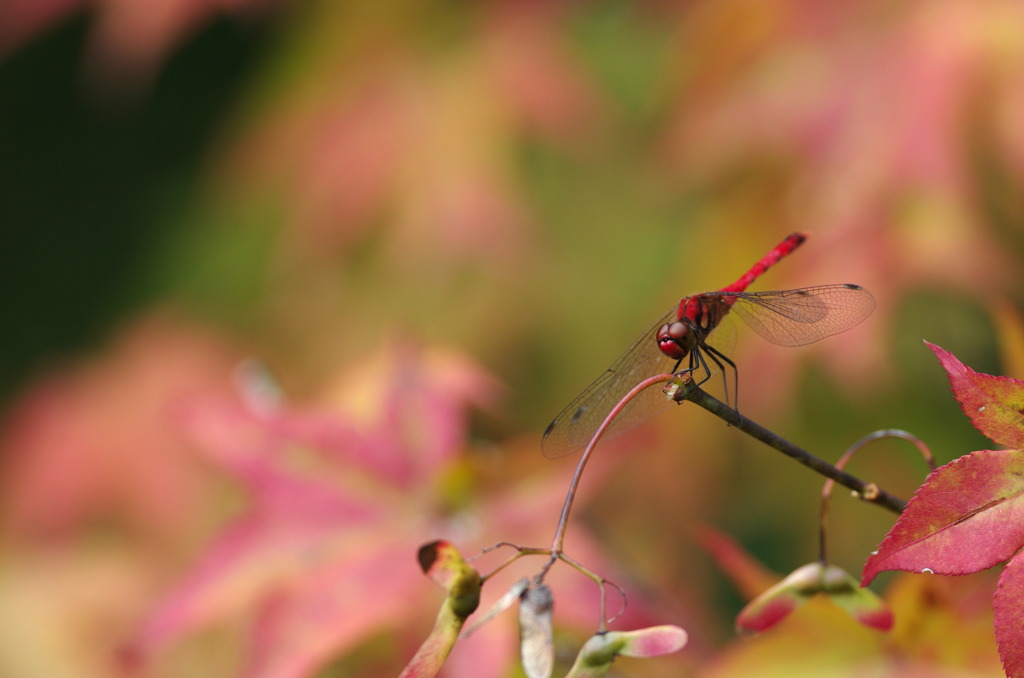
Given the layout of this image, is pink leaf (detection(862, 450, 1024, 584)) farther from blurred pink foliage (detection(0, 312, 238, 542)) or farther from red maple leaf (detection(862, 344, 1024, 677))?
blurred pink foliage (detection(0, 312, 238, 542))

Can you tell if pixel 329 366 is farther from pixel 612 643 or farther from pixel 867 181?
pixel 612 643

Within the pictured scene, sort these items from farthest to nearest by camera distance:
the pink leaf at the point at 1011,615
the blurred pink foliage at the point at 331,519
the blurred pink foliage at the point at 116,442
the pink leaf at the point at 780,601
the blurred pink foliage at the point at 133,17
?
the blurred pink foliage at the point at 116,442
the blurred pink foliage at the point at 133,17
the blurred pink foliage at the point at 331,519
the pink leaf at the point at 780,601
the pink leaf at the point at 1011,615

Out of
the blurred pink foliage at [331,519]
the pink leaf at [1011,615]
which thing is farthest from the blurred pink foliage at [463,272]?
the pink leaf at [1011,615]

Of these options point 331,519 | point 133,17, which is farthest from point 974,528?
point 133,17

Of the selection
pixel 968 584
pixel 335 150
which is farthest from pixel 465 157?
pixel 968 584

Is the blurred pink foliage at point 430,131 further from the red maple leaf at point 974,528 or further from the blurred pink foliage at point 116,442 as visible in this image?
the red maple leaf at point 974,528

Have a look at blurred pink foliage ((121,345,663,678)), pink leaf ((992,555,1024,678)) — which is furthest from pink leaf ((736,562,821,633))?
blurred pink foliage ((121,345,663,678))
